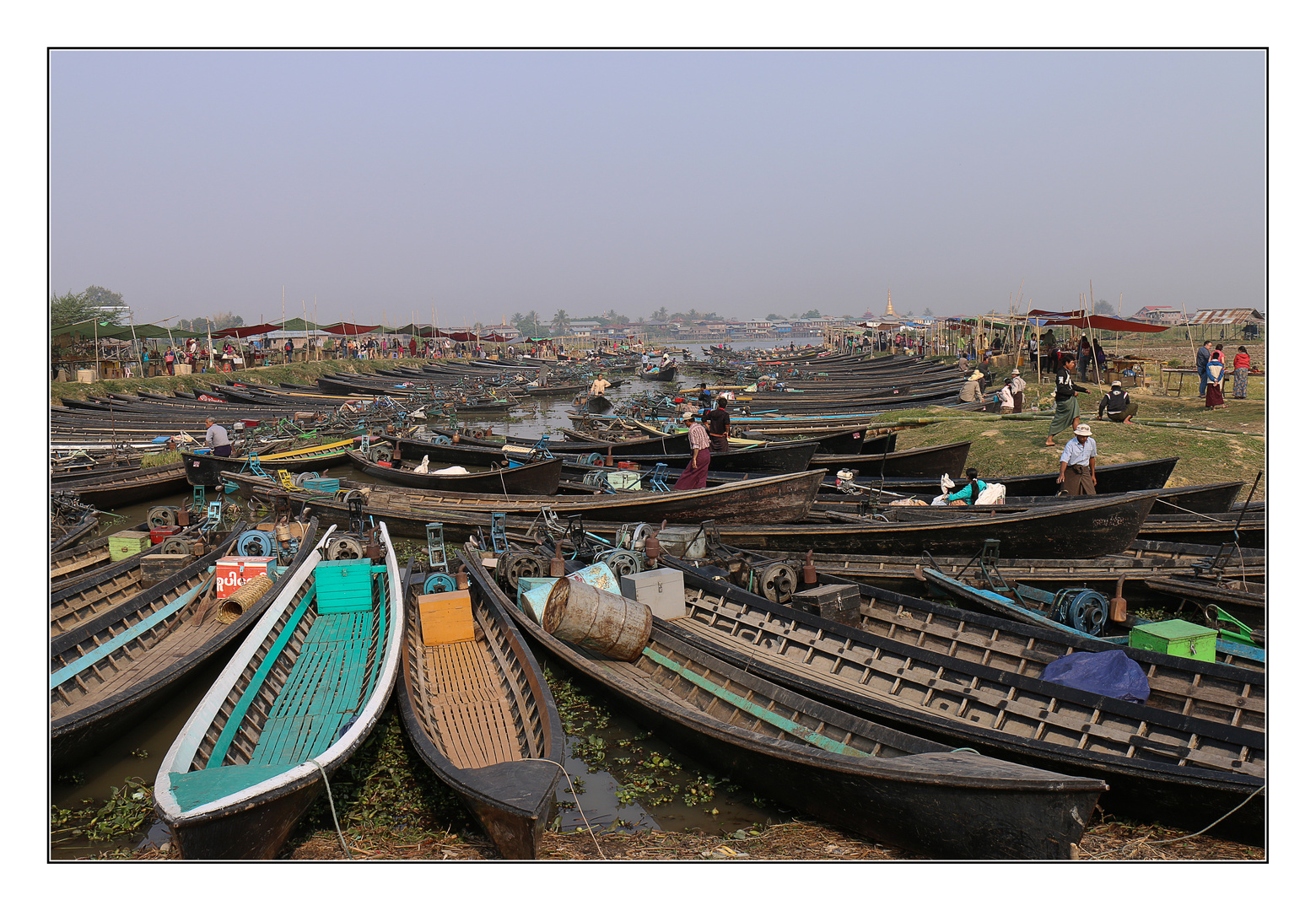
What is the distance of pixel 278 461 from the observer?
2216cm

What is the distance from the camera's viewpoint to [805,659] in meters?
8.42

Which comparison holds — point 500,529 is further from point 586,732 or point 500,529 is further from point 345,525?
point 586,732

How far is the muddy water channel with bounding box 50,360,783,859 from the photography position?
21.3 ft

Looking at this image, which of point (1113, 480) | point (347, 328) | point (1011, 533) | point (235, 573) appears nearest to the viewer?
point (235, 573)

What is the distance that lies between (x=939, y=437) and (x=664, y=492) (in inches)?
377

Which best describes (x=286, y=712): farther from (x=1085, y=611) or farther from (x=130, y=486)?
(x=130, y=486)

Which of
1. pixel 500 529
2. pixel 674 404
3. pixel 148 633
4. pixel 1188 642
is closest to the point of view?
pixel 1188 642

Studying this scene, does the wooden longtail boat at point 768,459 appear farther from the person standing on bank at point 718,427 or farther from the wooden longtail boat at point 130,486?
the wooden longtail boat at point 130,486

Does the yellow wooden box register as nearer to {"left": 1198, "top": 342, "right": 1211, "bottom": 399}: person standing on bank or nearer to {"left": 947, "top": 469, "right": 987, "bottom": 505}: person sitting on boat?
{"left": 947, "top": 469, "right": 987, "bottom": 505}: person sitting on boat

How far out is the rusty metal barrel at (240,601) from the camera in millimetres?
9859

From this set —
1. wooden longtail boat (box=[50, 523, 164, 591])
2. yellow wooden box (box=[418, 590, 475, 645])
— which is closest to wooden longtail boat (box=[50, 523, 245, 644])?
wooden longtail boat (box=[50, 523, 164, 591])

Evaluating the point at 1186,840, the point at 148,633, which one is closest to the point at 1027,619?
the point at 1186,840

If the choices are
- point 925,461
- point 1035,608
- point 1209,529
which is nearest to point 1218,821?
point 1035,608

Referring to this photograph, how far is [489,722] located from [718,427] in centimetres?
1100
